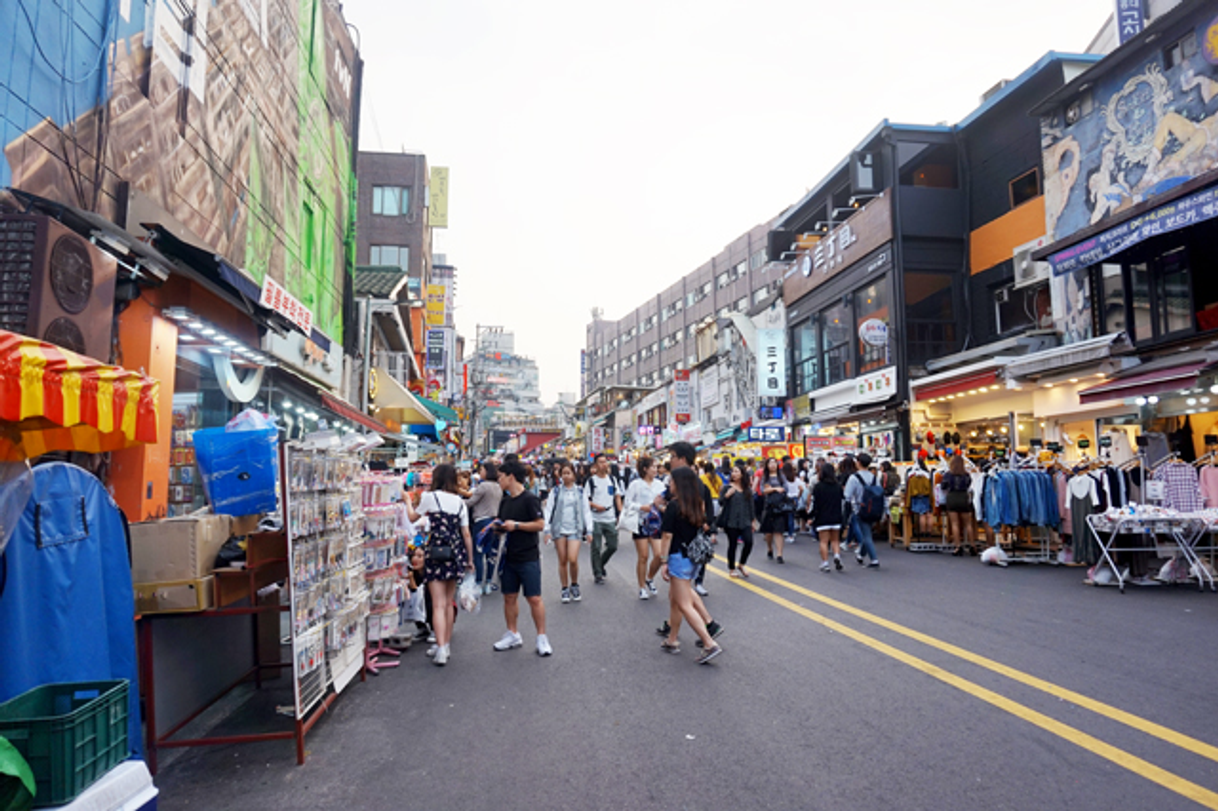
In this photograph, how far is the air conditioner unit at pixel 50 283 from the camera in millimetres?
5059

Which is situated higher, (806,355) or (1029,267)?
(1029,267)

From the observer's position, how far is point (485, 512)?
32.4 ft

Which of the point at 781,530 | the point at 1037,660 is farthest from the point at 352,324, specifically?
the point at 1037,660

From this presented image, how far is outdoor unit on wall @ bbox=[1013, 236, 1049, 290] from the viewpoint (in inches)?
699

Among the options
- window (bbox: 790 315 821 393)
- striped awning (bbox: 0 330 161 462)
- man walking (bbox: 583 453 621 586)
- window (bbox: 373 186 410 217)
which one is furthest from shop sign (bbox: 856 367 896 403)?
window (bbox: 373 186 410 217)

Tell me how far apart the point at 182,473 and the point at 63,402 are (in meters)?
5.69

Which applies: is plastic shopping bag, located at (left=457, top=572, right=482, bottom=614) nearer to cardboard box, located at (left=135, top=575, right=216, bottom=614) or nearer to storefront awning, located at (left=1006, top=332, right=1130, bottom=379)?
cardboard box, located at (left=135, top=575, right=216, bottom=614)

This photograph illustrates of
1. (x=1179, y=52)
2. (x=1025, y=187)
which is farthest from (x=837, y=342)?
(x=1179, y=52)

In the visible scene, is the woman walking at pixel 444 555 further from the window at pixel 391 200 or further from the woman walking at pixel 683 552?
the window at pixel 391 200

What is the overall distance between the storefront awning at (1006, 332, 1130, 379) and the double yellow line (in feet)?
34.2

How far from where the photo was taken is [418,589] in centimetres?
788

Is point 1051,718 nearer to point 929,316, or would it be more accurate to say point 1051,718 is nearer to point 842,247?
point 929,316

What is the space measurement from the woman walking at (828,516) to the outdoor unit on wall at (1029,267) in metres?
10.1

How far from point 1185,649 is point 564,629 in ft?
18.4
